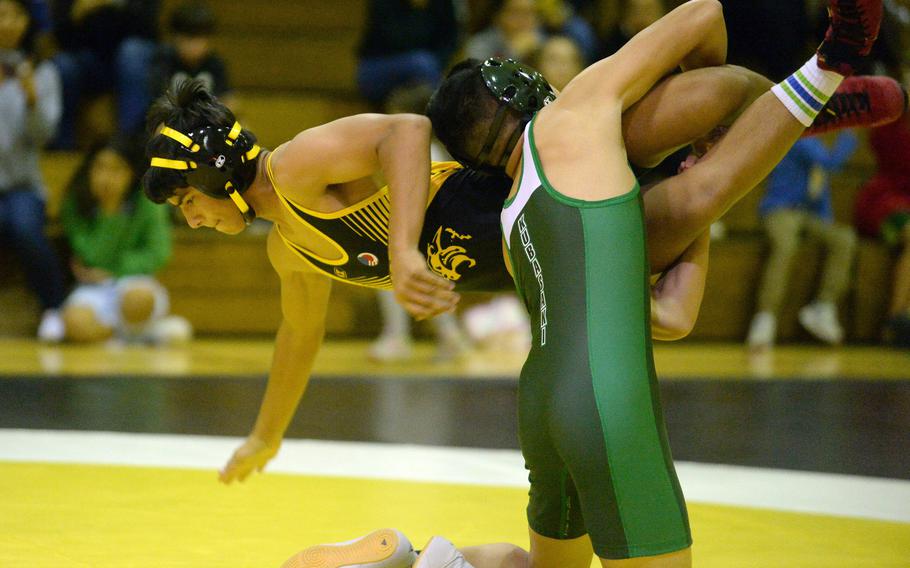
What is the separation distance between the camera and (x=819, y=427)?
4301 millimetres

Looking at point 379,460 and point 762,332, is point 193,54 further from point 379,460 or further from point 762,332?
point 379,460

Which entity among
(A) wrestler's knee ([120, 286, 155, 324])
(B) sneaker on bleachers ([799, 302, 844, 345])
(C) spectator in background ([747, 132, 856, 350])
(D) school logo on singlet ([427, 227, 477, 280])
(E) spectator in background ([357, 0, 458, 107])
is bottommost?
(A) wrestler's knee ([120, 286, 155, 324])

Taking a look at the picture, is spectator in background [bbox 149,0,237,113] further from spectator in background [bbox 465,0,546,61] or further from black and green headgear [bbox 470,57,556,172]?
black and green headgear [bbox 470,57,556,172]

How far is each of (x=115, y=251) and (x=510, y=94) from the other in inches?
180

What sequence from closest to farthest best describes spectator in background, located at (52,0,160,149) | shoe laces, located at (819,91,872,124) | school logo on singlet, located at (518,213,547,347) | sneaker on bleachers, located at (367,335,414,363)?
school logo on singlet, located at (518,213,547,347), shoe laces, located at (819,91,872,124), sneaker on bleachers, located at (367,335,414,363), spectator in background, located at (52,0,160,149)

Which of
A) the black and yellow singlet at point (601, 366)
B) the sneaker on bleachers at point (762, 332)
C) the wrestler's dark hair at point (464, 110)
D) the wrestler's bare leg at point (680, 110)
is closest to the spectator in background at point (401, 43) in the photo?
the sneaker on bleachers at point (762, 332)

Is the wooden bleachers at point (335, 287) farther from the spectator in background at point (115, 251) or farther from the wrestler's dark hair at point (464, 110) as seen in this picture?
the wrestler's dark hair at point (464, 110)

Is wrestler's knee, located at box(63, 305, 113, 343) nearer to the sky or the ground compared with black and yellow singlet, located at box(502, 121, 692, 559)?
nearer to the ground

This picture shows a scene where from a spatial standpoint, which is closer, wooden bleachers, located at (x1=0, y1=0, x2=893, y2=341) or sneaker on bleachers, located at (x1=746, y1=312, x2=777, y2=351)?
sneaker on bleachers, located at (x1=746, y1=312, x2=777, y2=351)

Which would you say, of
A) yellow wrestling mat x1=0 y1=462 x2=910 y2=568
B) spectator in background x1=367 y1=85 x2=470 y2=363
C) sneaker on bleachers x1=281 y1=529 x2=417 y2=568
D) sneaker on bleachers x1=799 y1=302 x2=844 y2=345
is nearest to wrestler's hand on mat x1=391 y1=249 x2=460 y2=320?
sneaker on bleachers x1=281 y1=529 x2=417 y2=568

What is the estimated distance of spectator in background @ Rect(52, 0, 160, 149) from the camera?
694cm

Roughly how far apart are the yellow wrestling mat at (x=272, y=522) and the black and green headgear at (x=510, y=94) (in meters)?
0.91

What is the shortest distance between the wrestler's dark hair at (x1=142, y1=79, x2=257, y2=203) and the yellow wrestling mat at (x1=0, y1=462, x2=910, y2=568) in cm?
77

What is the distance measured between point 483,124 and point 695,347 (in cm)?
462
